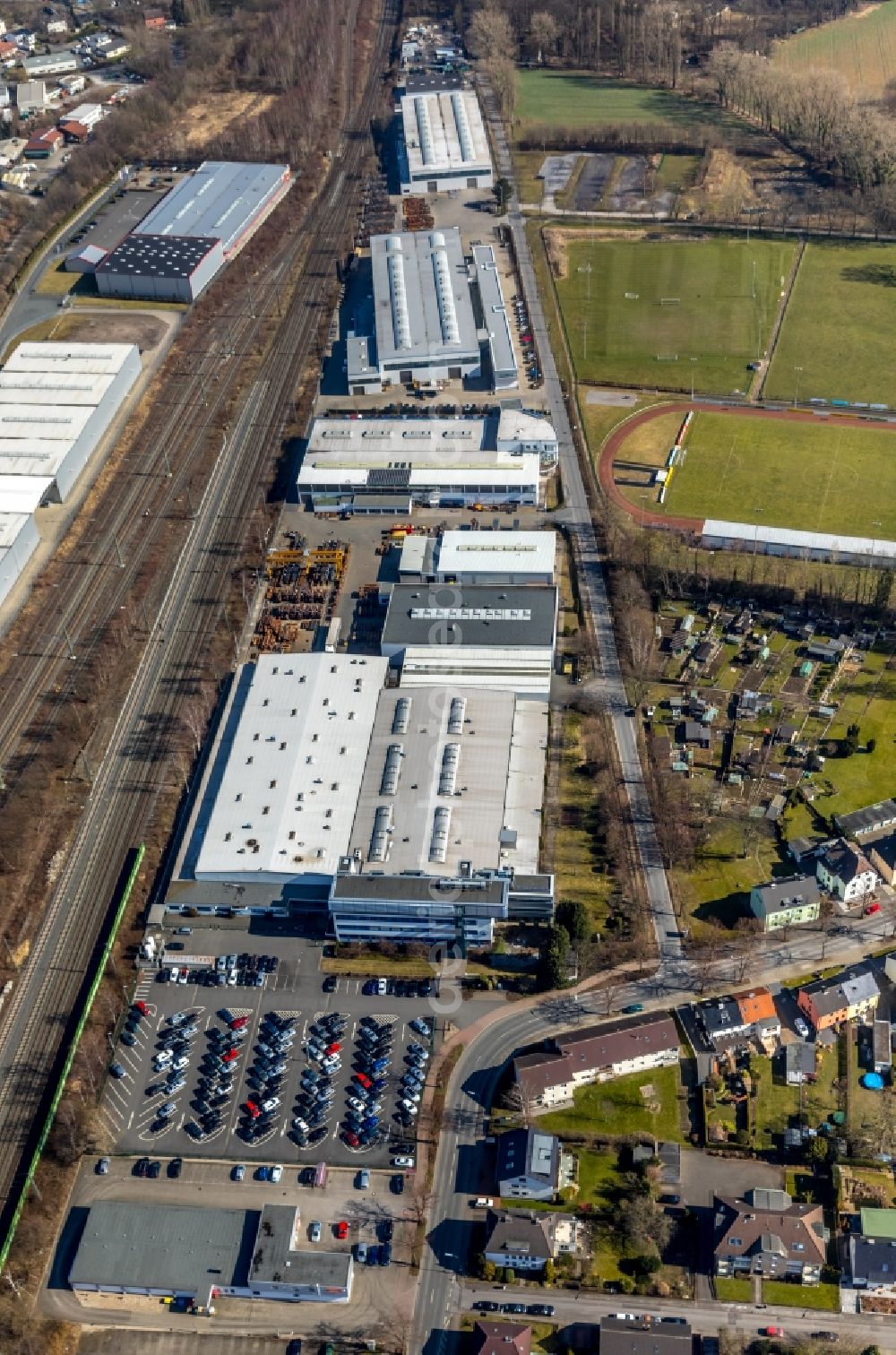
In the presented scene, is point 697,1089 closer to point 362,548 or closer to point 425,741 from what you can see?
point 425,741

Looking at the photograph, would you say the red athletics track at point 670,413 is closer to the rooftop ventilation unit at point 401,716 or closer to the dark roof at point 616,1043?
the rooftop ventilation unit at point 401,716

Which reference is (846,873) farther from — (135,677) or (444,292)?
(444,292)

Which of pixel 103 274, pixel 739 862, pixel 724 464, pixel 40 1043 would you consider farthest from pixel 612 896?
pixel 103 274

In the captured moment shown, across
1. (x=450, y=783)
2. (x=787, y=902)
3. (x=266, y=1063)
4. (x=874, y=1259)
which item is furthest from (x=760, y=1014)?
(x=266, y=1063)

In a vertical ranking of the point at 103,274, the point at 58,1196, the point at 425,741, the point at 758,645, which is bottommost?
the point at 58,1196

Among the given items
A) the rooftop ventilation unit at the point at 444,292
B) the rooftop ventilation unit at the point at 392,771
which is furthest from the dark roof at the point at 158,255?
the rooftop ventilation unit at the point at 392,771

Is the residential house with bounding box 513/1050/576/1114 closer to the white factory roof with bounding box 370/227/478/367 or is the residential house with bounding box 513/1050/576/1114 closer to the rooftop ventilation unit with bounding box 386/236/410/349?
the white factory roof with bounding box 370/227/478/367
